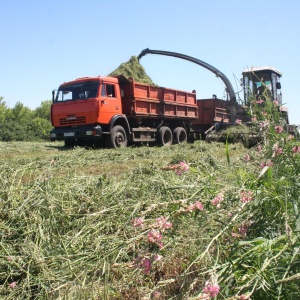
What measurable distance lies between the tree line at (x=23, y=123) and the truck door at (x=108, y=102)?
18553mm

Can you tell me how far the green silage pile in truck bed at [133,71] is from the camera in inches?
691

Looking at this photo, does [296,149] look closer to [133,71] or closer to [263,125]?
[263,125]

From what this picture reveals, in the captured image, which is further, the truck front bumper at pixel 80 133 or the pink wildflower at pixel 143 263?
the truck front bumper at pixel 80 133

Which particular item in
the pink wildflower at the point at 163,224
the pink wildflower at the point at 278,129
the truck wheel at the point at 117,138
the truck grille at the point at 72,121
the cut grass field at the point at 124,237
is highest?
the truck grille at the point at 72,121

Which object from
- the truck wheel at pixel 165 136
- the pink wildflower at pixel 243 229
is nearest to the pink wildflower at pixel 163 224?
the pink wildflower at pixel 243 229

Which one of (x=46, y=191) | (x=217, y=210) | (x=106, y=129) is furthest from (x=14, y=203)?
(x=106, y=129)

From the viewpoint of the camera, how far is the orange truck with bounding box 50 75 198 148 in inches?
531

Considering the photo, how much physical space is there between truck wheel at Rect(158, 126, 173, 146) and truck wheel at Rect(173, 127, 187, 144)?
476mm

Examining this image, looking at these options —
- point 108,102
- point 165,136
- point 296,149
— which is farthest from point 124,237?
point 165,136

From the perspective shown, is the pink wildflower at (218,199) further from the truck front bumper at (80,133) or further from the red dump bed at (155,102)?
the red dump bed at (155,102)

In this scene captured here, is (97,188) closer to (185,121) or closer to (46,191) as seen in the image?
(46,191)

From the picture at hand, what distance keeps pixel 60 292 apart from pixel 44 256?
50 cm

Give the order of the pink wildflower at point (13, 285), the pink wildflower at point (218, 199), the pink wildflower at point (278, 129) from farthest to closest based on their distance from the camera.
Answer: the pink wildflower at point (278, 129), the pink wildflower at point (13, 285), the pink wildflower at point (218, 199)

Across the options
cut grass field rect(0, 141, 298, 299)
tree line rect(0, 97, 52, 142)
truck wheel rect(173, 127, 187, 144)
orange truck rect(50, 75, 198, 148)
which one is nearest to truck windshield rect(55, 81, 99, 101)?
orange truck rect(50, 75, 198, 148)
